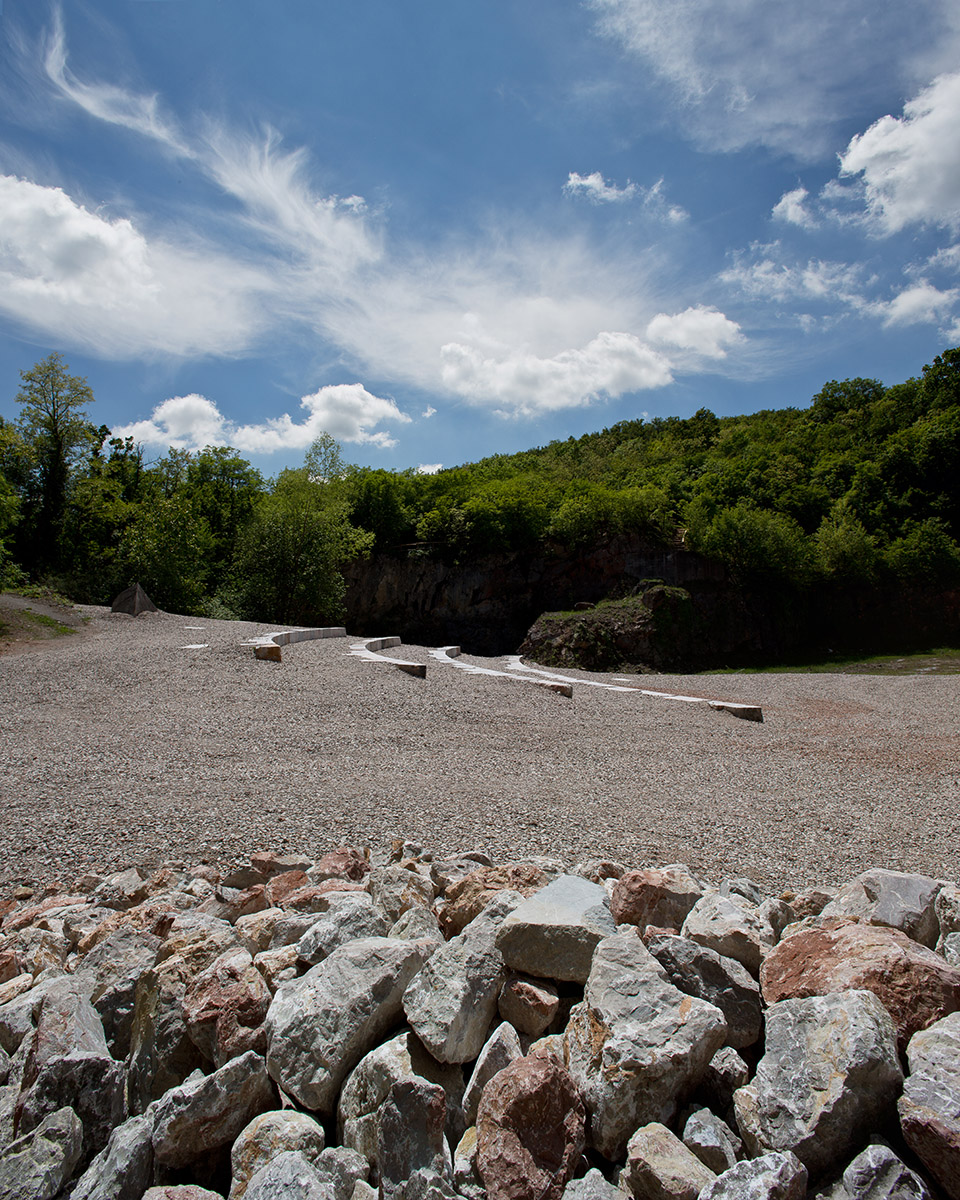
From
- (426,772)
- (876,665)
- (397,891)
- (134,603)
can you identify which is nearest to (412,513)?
(134,603)

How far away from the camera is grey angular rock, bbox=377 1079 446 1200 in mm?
1638

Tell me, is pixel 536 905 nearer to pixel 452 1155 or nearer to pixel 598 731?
pixel 452 1155

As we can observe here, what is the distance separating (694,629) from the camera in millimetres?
23672

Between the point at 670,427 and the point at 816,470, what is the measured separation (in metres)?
17.7

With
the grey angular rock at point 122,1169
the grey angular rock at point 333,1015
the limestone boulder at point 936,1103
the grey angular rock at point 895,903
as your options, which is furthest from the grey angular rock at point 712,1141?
the grey angular rock at point 122,1169

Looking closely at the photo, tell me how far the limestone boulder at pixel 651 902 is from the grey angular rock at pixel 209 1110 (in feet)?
4.48

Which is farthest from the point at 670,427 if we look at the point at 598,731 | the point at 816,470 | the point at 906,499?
the point at 598,731

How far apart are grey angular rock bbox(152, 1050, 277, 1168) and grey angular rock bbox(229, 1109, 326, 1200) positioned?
6 cm

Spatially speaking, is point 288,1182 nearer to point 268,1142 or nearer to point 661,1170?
point 268,1142

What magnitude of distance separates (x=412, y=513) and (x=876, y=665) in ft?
70.7

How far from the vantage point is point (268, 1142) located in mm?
1761

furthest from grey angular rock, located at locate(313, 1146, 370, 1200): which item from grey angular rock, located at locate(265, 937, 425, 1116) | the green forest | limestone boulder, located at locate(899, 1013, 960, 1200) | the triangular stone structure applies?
the green forest

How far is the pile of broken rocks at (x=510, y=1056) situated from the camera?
155 cm

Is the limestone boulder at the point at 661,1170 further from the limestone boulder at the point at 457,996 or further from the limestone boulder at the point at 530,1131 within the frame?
the limestone boulder at the point at 457,996
